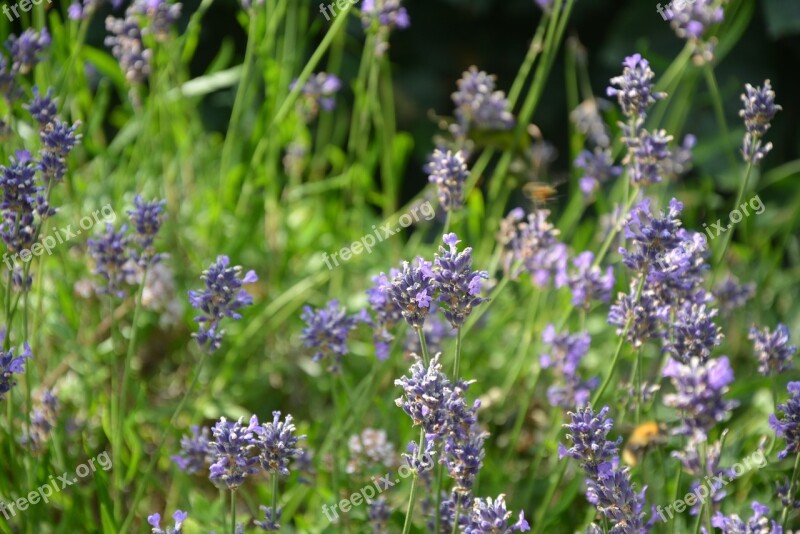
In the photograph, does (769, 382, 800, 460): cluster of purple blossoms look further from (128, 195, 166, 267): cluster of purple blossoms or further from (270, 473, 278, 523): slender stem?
(128, 195, 166, 267): cluster of purple blossoms

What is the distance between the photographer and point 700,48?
2094mm

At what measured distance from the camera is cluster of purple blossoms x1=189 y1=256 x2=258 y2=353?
58.5 inches

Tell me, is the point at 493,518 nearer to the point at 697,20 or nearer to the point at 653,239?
the point at 653,239

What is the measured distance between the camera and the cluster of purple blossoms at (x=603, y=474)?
4.50ft

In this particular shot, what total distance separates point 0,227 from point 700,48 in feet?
4.91

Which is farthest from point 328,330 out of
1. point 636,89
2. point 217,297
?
point 636,89

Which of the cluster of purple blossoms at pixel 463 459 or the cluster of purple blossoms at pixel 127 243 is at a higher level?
the cluster of purple blossoms at pixel 127 243

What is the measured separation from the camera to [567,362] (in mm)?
2004

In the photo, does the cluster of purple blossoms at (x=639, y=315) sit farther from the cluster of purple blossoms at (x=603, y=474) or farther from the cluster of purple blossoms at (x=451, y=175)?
the cluster of purple blossoms at (x=451, y=175)

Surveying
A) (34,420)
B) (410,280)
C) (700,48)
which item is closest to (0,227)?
(34,420)

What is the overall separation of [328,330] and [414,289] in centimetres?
35

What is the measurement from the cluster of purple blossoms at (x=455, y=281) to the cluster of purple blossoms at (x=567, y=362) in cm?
58
